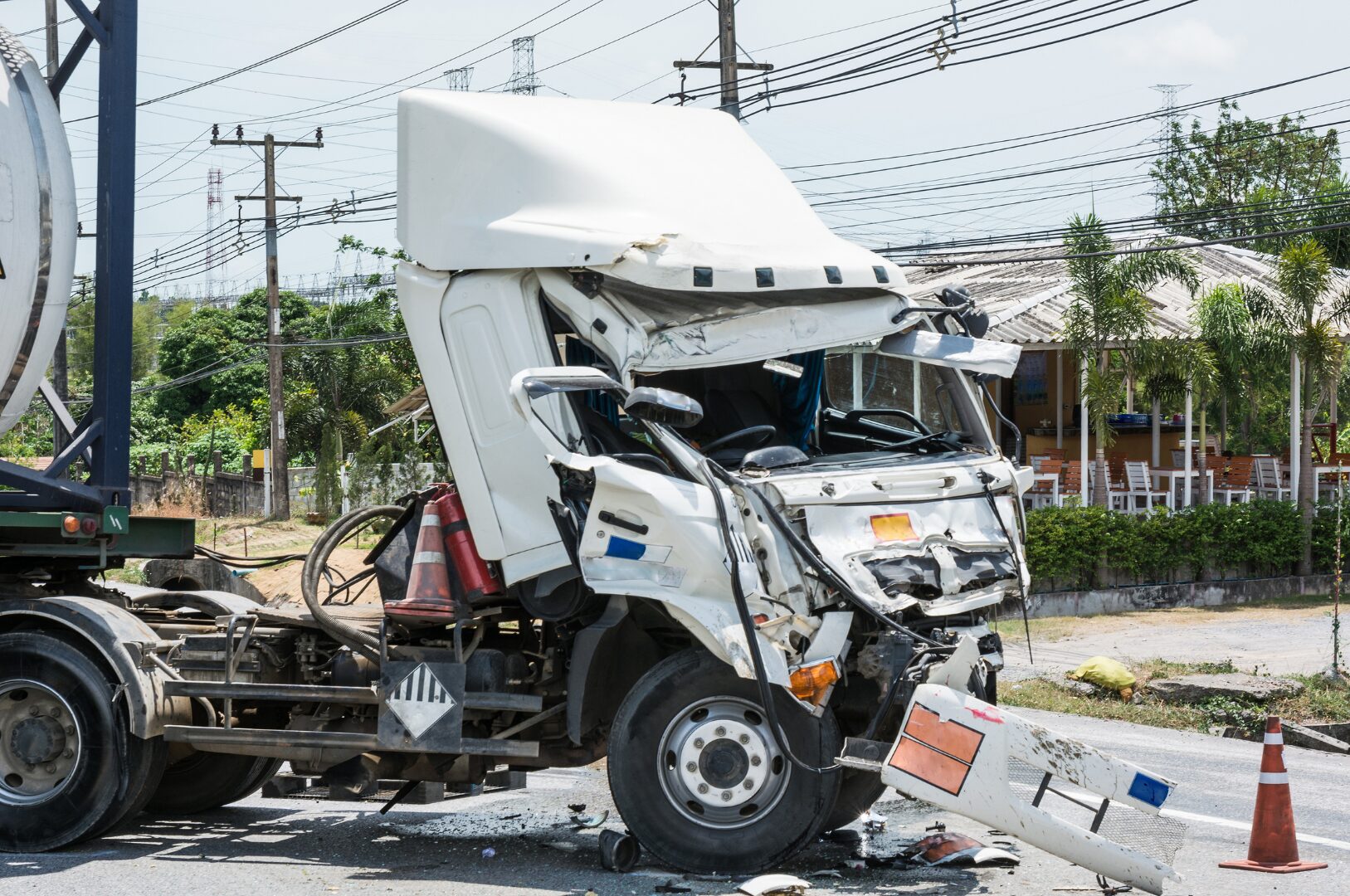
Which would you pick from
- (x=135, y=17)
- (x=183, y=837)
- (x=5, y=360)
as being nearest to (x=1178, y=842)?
(x=183, y=837)

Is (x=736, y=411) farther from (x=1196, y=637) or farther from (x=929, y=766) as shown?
(x=1196, y=637)

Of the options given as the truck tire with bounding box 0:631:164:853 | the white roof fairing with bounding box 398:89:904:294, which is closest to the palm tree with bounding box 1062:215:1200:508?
the white roof fairing with bounding box 398:89:904:294

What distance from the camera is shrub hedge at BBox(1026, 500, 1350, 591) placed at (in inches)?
774

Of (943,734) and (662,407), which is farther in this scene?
(662,407)

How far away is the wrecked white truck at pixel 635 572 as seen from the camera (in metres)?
6.33

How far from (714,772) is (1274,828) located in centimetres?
247

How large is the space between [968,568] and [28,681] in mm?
4577

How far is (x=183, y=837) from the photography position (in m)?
7.90

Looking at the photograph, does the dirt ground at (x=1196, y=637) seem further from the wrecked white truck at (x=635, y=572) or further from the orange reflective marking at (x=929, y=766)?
the orange reflective marking at (x=929, y=766)

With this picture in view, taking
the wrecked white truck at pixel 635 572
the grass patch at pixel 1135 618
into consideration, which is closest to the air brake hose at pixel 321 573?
the wrecked white truck at pixel 635 572

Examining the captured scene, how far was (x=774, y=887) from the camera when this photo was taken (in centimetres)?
616

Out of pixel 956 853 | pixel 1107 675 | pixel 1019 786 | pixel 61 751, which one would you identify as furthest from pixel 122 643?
pixel 1107 675

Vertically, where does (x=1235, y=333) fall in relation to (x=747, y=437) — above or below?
above

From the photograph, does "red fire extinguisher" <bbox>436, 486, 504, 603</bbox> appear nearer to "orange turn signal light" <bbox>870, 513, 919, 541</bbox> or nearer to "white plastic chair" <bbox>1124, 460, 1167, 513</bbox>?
"orange turn signal light" <bbox>870, 513, 919, 541</bbox>
